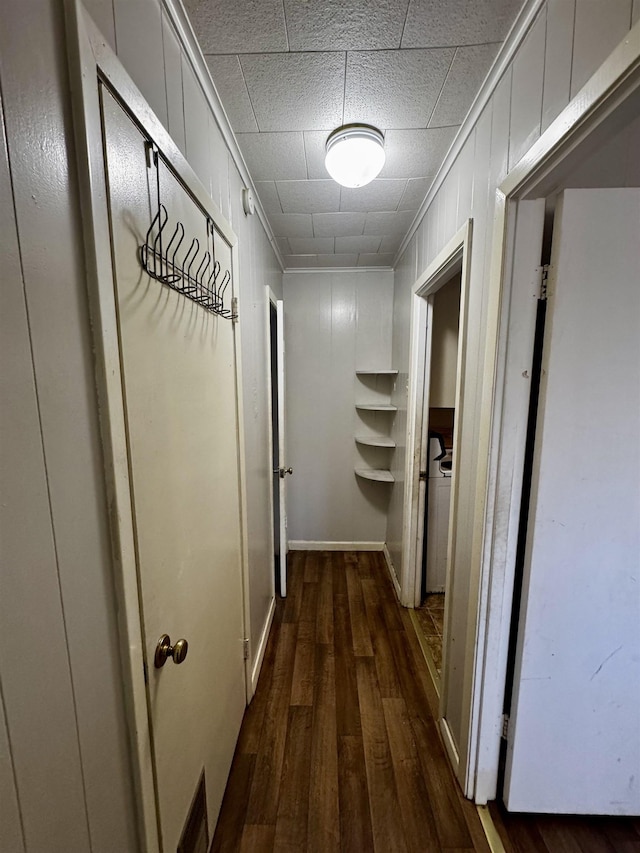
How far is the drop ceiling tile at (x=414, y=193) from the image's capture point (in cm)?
167

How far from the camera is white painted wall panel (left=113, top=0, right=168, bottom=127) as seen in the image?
0.69 meters

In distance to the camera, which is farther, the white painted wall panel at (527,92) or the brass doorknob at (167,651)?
the white painted wall panel at (527,92)

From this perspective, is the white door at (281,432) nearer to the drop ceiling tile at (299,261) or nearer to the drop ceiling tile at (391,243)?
the drop ceiling tile at (299,261)

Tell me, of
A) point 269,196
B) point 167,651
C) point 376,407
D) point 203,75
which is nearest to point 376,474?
point 376,407

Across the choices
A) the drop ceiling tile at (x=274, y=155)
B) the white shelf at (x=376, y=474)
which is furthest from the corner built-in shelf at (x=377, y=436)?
the drop ceiling tile at (x=274, y=155)

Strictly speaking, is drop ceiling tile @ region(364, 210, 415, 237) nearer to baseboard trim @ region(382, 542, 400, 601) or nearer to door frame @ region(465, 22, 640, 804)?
door frame @ region(465, 22, 640, 804)

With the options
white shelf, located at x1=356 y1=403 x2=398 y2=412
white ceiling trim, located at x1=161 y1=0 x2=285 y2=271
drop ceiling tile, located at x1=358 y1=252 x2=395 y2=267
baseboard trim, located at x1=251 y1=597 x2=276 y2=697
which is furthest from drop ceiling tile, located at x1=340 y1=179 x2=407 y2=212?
baseboard trim, located at x1=251 y1=597 x2=276 y2=697

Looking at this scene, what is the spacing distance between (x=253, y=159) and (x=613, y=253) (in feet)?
4.56

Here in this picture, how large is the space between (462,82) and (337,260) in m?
1.66

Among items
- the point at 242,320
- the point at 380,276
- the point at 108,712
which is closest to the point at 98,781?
the point at 108,712

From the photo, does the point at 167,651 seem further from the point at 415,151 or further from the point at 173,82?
the point at 415,151

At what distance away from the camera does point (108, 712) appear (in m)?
0.64

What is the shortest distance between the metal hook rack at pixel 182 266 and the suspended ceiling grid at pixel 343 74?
0.46 meters

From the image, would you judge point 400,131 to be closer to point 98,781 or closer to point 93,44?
point 93,44
